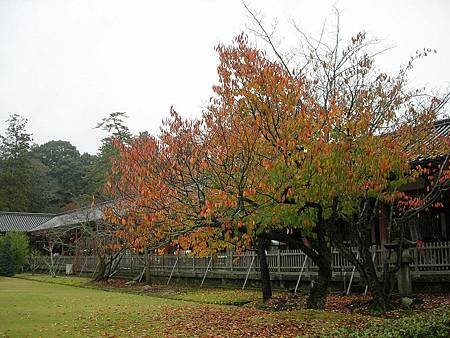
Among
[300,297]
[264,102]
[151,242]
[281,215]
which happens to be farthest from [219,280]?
[264,102]

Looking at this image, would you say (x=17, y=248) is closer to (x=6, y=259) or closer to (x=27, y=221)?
(x=6, y=259)

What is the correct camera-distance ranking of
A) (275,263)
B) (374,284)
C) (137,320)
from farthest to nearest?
1. (275,263)
2. (137,320)
3. (374,284)

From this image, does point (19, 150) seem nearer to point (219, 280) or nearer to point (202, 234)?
point (219, 280)

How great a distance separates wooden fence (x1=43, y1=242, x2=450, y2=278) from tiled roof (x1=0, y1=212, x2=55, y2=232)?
793 inches

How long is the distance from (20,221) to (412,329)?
54.6m

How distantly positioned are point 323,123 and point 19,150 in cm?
6180

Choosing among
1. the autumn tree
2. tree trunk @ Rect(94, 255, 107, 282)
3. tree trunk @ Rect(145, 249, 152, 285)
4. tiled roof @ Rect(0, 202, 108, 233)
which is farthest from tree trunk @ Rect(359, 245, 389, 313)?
tiled roof @ Rect(0, 202, 108, 233)

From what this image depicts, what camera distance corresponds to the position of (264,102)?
10.2 m

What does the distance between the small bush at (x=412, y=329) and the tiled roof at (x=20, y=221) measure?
5019 cm

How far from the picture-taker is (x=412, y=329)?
7.96 m

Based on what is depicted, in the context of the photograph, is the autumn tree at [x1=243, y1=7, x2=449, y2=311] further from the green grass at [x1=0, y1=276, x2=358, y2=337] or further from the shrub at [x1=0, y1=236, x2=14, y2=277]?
the shrub at [x1=0, y1=236, x2=14, y2=277]

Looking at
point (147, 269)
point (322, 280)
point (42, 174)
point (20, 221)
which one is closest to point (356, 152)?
point (322, 280)

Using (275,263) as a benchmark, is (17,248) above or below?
above

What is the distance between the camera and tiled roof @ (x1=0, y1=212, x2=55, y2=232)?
53.8 m
